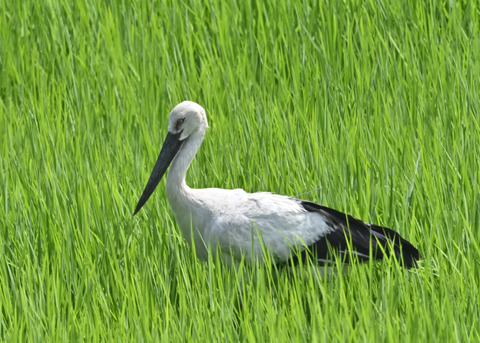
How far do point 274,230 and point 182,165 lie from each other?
57 centimetres

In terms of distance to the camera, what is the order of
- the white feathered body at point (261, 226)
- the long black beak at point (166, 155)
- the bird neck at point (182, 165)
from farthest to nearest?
the long black beak at point (166, 155) < the bird neck at point (182, 165) < the white feathered body at point (261, 226)

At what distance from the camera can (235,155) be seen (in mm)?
4336

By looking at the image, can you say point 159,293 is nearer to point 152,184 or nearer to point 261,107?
point 152,184

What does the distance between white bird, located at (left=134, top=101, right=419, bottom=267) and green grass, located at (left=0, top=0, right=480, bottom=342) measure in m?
0.10

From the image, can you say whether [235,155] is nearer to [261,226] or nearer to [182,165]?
[182,165]

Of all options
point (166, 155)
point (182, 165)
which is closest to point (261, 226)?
point (182, 165)

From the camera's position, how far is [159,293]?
3355mm

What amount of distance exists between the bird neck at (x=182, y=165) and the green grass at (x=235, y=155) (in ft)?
0.58

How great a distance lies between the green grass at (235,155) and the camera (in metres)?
3.11

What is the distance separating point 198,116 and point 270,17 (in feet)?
6.68

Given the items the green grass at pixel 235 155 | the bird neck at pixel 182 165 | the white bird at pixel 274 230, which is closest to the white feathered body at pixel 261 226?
the white bird at pixel 274 230

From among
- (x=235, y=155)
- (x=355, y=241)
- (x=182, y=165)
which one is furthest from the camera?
(x=235, y=155)

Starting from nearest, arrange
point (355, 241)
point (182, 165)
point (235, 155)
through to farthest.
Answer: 1. point (355, 241)
2. point (182, 165)
3. point (235, 155)

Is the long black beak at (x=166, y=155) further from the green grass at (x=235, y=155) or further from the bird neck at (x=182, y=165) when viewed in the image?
the green grass at (x=235, y=155)
